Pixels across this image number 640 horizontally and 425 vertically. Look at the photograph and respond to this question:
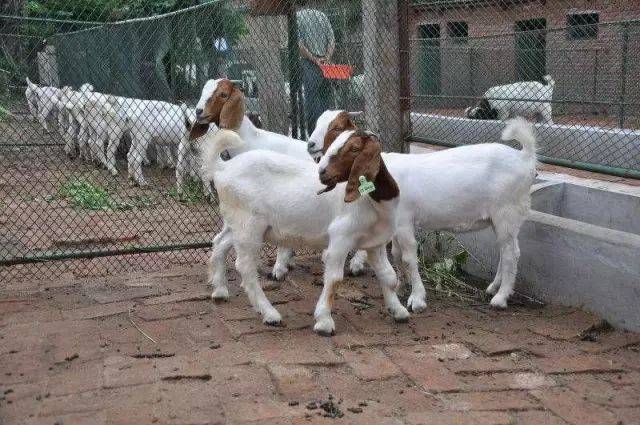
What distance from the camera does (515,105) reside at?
29.9 ft

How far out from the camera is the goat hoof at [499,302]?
17.7 ft

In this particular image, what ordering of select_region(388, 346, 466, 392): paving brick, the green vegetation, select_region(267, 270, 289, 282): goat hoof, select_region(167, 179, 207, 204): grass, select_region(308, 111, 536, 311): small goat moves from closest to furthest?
1. select_region(388, 346, 466, 392): paving brick
2. select_region(308, 111, 536, 311): small goat
3. the green vegetation
4. select_region(267, 270, 289, 282): goat hoof
5. select_region(167, 179, 207, 204): grass

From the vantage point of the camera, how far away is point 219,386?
3.88m

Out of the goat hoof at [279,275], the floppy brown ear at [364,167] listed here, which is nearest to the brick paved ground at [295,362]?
the goat hoof at [279,275]

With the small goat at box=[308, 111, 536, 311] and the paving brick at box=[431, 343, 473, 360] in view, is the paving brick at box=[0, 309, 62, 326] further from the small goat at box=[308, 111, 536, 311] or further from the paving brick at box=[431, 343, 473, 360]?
the paving brick at box=[431, 343, 473, 360]

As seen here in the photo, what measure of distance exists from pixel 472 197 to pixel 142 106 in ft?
19.2

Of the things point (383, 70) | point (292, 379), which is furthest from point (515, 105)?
point (292, 379)

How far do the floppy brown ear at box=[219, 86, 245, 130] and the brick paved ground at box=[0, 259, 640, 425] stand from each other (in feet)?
4.39

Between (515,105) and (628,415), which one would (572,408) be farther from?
(515,105)

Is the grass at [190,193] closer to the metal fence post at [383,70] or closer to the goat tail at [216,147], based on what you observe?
the metal fence post at [383,70]

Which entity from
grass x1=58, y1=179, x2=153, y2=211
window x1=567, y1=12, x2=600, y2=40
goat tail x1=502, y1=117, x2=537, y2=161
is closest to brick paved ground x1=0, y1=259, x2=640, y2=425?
goat tail x1=502, y1=117, x2=537, y2=161

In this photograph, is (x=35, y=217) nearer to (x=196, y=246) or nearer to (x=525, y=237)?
(x=196, y=246)

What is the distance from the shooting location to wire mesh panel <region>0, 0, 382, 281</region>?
23.3 feet

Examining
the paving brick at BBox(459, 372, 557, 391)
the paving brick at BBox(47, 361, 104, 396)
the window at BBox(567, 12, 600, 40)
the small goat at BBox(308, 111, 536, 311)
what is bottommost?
the paving brick at BBox(459, 372, 557, 391)
